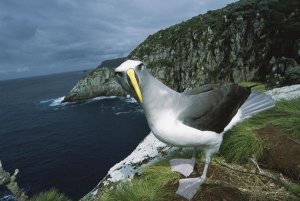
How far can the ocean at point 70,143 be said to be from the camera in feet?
134

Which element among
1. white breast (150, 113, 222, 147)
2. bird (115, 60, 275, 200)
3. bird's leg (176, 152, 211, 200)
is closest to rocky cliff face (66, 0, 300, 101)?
bird (115, 60, 275, 200)

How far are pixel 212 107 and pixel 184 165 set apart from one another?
1.69 meters

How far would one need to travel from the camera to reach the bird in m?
4.41

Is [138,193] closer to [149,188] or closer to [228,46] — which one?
[149,188]

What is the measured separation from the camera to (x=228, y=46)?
219 feet

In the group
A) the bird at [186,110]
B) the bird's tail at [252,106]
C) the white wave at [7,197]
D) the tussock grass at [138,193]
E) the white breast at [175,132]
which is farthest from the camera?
the white wave at [7,197]

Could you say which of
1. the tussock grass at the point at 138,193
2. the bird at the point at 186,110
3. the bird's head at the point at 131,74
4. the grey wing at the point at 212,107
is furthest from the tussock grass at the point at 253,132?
the bird's head at the point at 131,74

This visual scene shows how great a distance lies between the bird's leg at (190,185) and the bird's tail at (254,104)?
44.9 inches

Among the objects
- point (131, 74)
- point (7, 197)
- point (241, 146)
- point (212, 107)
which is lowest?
point (7, 197)

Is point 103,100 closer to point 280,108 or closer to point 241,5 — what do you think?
point 241,5

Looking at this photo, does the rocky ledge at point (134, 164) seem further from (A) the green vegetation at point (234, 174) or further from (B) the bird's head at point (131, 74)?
(B) the bird's head at point (131, 74)

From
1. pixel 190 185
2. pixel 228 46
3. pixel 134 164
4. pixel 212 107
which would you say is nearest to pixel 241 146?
pixel 190 185

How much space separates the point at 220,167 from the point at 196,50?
73.5 meters

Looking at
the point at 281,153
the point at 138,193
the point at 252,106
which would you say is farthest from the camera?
the point at 281,153
